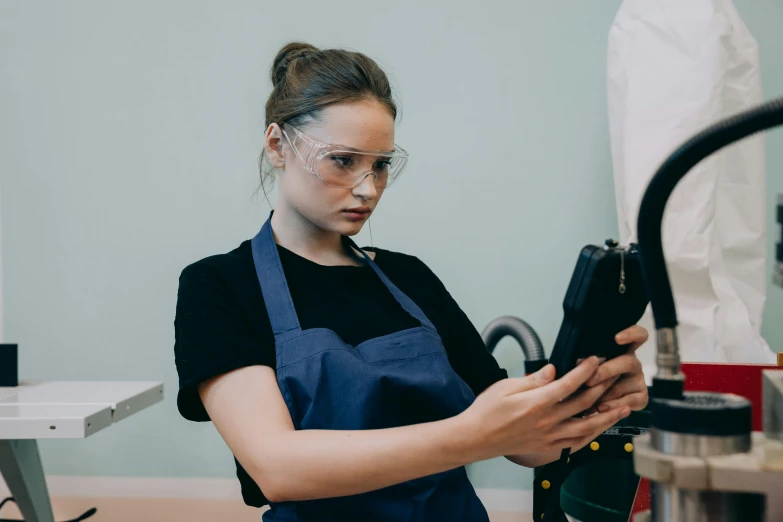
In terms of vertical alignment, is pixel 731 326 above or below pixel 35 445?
above

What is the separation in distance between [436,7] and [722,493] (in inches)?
75.8

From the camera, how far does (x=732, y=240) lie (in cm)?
165

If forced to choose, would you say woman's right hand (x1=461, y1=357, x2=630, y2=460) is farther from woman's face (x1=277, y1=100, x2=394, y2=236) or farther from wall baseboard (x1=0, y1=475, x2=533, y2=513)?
wall baseboard (x1=0, y1=475, x2=533, y2=513)

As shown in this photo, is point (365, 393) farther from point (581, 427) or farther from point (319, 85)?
point (319, 85)

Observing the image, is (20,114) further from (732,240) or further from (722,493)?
(722,493)

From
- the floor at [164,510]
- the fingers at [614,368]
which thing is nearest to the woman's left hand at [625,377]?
the fingers at [614,368]

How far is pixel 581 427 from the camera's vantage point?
0.89 m

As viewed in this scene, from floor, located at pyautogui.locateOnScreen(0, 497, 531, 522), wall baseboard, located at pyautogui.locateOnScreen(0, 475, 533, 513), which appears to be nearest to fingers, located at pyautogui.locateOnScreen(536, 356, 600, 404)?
wall baseboard, located at pyautogui.locateOnScreen(0, 475, 533, 513)

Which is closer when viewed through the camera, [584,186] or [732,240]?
[732,240]

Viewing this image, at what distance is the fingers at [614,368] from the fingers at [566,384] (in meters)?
0.05

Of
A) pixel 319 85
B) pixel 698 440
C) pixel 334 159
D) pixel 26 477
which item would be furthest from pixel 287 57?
pixel 26 477

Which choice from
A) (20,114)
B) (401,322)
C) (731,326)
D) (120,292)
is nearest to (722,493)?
(401,322)

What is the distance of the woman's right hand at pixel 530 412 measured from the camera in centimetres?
81

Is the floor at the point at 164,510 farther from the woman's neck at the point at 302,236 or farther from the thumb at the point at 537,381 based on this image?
the thumb at the point at 537,381
